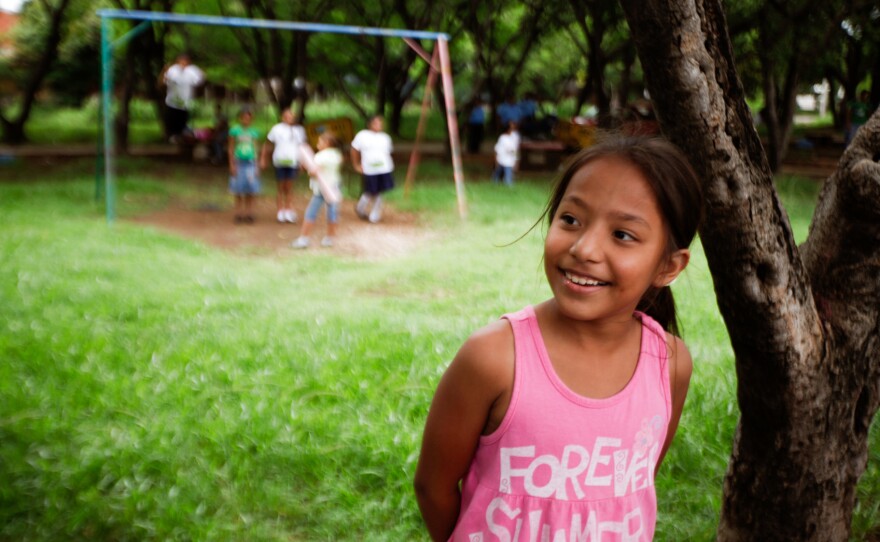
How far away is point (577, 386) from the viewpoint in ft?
5.02

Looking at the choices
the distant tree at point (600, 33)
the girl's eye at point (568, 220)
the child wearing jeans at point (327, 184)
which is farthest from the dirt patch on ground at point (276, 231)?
the girl's eye at point (568, 220)

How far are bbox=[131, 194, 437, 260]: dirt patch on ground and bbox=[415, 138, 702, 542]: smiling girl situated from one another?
7.86 meters

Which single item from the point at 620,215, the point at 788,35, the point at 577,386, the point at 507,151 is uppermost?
the point at 788,35

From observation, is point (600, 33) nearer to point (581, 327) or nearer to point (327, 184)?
point (327, 184)

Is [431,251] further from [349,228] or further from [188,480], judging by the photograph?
[188,480]

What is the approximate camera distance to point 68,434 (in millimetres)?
3799

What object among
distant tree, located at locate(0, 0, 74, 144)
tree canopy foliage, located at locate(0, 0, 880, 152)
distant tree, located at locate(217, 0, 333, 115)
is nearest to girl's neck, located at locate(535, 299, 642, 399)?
tree canopy foliage, located at locate(0, 0, 880, 152)

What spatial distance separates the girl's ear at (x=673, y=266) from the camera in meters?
1.63

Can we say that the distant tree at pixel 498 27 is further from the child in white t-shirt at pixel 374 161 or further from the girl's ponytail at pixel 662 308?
the girl's ponytail at pixel 662 308

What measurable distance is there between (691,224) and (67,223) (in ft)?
30.5

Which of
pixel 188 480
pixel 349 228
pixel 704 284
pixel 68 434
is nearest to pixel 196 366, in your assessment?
pixel 68 434

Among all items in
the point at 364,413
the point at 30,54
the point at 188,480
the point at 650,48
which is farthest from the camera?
the point at 30,54

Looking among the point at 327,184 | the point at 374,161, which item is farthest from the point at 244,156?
the point at 327,184

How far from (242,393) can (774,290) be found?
2.93 m
